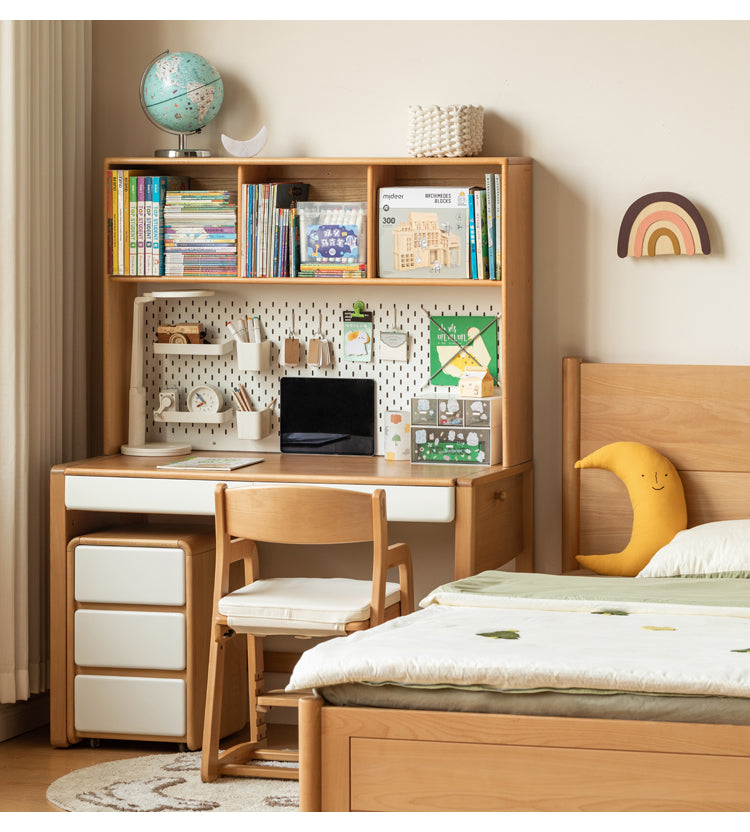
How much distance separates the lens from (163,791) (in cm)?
317

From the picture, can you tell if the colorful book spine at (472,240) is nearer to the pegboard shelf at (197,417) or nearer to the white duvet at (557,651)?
the pegboard shelf at (197,417)

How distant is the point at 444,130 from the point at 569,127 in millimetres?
400

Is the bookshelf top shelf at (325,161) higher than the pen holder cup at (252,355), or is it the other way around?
the bookshelf top shelf at (325,161)

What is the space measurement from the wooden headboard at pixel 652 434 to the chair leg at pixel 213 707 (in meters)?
1.08

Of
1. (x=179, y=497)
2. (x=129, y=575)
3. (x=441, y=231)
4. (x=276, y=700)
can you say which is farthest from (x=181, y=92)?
(x=276, y=700)

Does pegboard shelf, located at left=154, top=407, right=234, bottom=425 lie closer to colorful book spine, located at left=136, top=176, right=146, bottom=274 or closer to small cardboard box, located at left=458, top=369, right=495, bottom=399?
colorful book spine, located at left=136, top=176, right=146, bottom=274

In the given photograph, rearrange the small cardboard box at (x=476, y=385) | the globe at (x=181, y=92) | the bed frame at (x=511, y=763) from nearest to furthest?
the bed frame at (x=511, y=763) → the small cardboard box at (x=476, y=385) → the globe at (x=181, y=92)

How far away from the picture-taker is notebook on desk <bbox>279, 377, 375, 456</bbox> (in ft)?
12.6

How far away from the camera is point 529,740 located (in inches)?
81.0

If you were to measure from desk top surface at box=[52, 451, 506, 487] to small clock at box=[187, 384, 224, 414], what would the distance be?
27cm

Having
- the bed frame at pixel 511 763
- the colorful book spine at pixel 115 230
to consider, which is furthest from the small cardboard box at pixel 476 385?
the bed frame at pixel 511 763

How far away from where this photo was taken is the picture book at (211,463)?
11.4 ft

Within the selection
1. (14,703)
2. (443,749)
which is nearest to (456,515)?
(443,749)

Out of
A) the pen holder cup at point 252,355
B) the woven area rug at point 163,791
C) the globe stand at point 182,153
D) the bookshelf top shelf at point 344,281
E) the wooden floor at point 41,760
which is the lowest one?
the wooden floor at point 41,760
